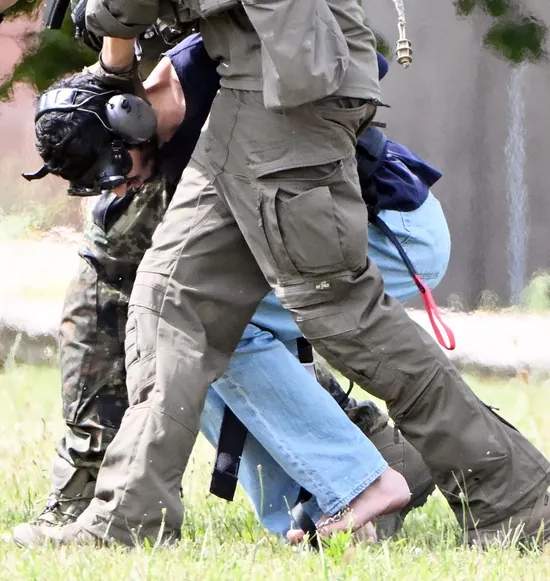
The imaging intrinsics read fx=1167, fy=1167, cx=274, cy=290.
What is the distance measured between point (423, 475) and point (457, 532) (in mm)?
365

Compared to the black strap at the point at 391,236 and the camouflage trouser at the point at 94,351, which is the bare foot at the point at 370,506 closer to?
the black strap at the point at 391,236

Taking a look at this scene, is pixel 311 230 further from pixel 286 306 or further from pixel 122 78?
pixel 122 78

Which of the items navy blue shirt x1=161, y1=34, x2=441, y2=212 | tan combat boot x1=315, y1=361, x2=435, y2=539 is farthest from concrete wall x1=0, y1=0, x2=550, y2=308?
navy blue shirt x1=161, y1=34, x2=441, y2=212

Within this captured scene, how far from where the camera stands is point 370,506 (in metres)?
3.15

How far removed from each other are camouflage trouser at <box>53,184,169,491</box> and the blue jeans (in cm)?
31

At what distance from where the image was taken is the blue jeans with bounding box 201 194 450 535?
10.5 feet

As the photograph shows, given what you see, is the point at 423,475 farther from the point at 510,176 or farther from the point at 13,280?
the point at 13,280

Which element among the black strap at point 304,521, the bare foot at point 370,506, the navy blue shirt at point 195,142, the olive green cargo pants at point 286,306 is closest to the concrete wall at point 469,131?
the navy blue shirt at point 195,142

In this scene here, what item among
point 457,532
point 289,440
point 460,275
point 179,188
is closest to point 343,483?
point 289,440

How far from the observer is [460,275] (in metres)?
7.20

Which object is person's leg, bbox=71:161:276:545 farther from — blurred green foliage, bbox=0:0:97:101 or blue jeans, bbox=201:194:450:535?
blurred green foliage, bbox=0:0:97:101

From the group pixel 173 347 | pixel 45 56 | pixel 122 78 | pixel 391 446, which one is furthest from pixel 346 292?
pixel 45 56

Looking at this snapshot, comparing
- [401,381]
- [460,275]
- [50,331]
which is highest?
[401,381]

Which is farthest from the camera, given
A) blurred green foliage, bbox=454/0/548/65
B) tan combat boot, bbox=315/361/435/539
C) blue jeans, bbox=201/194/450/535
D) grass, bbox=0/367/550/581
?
blurred green foliage, bbox=454/0/548/65
